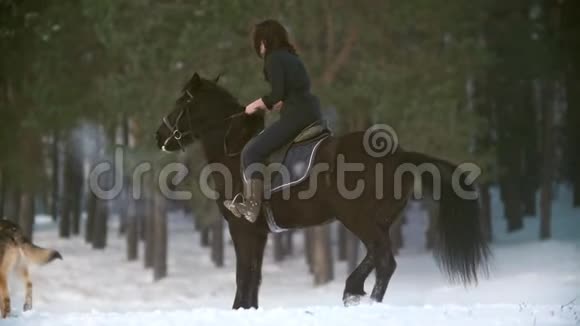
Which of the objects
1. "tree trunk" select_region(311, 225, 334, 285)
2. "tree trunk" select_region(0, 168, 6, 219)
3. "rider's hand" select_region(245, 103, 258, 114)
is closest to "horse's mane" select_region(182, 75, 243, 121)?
"rider's hand" select_region(245, 103, 258, 114)

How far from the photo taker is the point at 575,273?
20484mm

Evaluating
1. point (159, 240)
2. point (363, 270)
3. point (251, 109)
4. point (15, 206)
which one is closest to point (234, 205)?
point (251, 109)

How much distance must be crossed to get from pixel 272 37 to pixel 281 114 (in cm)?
86

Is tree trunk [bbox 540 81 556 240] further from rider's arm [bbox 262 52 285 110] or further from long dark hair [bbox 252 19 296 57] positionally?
rider's arm [bbox 262 52 285 110]

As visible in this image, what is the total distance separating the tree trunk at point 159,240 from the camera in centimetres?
2577

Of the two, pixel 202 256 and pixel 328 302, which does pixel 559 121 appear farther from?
pixel 328 302

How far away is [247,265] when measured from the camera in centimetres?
878

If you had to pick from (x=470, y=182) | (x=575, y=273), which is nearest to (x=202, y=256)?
(x=575, y=273)

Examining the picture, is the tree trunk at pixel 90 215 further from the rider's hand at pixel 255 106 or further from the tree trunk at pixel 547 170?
the rider's hand at pixel 255 106

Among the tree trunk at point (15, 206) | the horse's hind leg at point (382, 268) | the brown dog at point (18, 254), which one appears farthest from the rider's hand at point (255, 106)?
the tree trunk at point (15, 206)

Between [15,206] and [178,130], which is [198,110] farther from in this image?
[15,206]

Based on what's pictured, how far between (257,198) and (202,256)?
80.0ft

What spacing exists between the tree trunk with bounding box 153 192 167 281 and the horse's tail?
17928 millimetres

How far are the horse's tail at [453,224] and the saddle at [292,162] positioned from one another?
3.24ft
